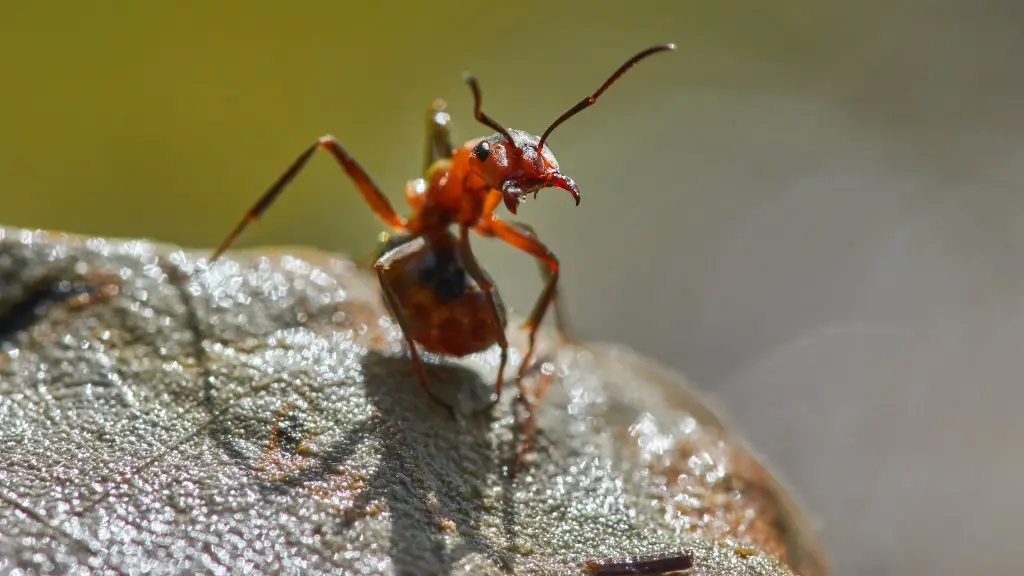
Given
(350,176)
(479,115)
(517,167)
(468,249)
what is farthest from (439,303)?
(350,176)

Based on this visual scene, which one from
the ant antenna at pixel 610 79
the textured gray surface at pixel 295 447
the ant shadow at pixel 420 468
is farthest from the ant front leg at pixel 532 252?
the ant antenna at pixel 610 79

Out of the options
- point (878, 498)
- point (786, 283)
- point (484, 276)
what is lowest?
point (878, 498)

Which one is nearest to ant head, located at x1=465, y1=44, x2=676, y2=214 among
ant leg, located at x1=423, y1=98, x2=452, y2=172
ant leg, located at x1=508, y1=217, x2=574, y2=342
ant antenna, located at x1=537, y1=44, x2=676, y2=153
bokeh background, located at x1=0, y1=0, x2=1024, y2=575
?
ant antenna, located at x1=537, y1=44, x2=676, y2=153

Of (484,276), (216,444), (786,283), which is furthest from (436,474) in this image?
(786,283)

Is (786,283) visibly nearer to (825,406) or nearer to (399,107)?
(825,406)

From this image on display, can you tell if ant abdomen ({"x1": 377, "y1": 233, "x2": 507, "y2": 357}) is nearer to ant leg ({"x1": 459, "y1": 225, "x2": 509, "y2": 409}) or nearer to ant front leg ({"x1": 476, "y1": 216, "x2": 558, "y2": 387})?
ant leg ({"x1": 459, "y1": 225, "x2": 509, "y2": 409})

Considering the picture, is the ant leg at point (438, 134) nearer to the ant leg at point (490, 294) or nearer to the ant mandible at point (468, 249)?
the ant mandible at point (468, 249)

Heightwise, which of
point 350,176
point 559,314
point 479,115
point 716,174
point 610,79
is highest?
point 610,79

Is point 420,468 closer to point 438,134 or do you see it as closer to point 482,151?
point 482,151
